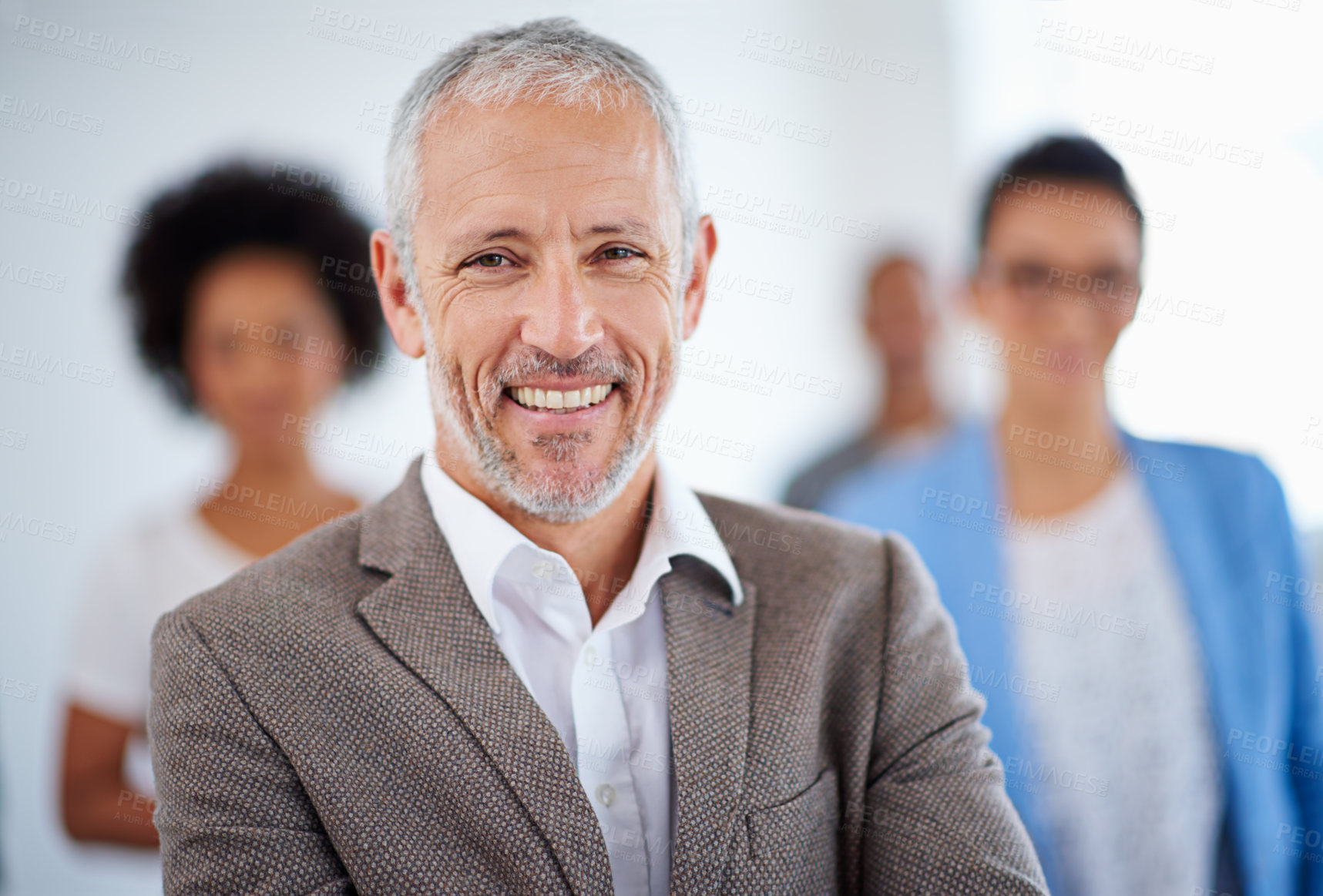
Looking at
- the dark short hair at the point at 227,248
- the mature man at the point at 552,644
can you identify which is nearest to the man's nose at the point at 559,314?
the mature man at the point at 552,644

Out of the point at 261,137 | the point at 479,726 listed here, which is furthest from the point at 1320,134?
the point at 261,137

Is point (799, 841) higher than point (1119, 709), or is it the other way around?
point (799, 841)

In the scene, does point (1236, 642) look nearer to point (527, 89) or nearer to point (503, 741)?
point (503, 741)

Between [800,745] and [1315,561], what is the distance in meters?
2.01

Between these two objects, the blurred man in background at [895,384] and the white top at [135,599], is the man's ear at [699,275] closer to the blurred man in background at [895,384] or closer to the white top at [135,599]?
the white top at [135,599]

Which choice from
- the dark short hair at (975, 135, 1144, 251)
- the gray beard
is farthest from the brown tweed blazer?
the dark short hair at (975, 135, 1144, 251)

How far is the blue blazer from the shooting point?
2.18 metres

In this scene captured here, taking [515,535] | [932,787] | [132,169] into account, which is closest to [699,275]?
[515,535]

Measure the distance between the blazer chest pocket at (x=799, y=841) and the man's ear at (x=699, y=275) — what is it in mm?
673

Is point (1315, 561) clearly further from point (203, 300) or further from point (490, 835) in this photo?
point (203, 300)

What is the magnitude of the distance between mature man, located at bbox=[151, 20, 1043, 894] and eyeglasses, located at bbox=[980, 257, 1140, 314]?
1.33m

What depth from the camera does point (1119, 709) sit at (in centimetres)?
230

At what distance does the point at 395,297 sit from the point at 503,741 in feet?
2.20

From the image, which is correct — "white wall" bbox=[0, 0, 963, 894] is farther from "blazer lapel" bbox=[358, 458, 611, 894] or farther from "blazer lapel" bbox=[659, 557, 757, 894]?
"blazer lapel" bbox=[659, 557, 757, 894]
